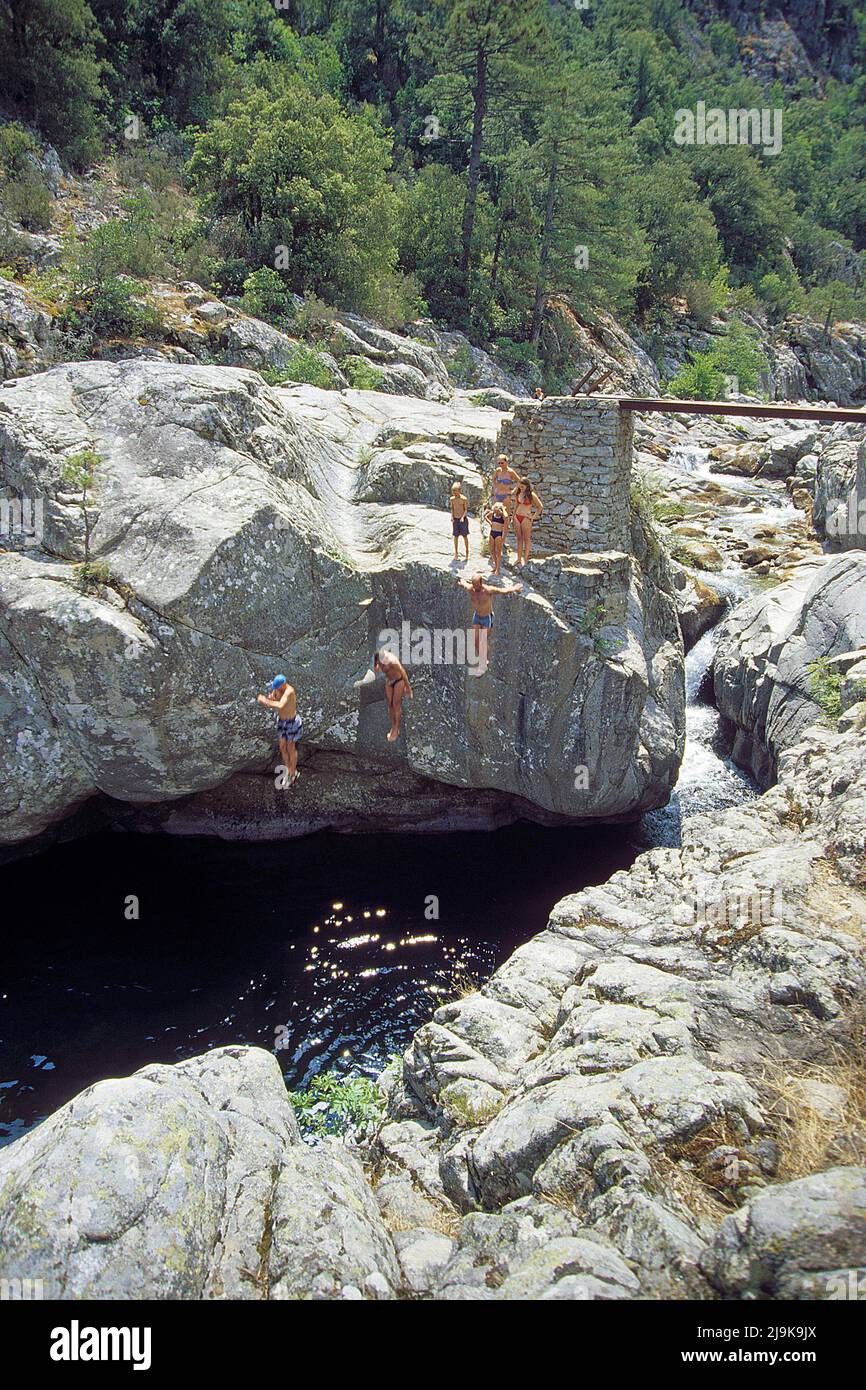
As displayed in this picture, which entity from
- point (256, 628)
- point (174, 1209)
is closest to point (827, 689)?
point (256, 628)

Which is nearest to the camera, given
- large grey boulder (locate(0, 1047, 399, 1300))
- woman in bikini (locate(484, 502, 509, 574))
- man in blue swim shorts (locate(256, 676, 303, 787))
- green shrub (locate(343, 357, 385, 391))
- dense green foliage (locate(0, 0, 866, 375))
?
large grey boulder (locate(0, 1047, 399, 1300))

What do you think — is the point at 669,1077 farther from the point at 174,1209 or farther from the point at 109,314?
the point at 109,314

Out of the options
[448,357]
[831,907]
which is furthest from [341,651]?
[448,357]

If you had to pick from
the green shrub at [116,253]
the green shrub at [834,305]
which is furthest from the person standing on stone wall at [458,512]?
the green shrub at [834,305]

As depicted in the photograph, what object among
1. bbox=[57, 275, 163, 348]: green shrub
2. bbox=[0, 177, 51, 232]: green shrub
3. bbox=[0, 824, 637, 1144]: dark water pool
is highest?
bbox=[0, 177, 51, 232]: green shrub

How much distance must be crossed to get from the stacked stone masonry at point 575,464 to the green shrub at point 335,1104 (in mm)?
9350

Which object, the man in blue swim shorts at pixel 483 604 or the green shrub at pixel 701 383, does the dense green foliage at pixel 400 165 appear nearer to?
the green shrub at pixel 701 383

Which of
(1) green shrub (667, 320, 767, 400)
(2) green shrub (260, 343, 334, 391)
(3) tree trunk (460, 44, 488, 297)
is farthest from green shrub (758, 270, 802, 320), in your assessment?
(2) green shrub (260, 343, 334, 391)

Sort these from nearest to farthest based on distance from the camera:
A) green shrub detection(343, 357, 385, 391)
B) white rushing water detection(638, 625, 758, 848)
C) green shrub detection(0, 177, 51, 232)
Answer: white rushing water detection(638, 625, 758, 848) < green shrub detection(0, 177, 51, 232) < green shrub detection(343, 357, 385, 391)

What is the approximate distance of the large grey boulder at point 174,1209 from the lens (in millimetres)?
5340

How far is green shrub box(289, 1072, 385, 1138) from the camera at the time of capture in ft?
32.8

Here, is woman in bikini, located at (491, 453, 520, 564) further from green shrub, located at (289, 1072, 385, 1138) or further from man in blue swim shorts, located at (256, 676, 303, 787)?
green shrub, located at (289, 1072, 385, 1138)

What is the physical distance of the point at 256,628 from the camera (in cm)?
1259

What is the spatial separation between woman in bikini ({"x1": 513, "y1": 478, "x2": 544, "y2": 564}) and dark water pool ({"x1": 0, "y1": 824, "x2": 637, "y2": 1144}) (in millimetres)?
5546
